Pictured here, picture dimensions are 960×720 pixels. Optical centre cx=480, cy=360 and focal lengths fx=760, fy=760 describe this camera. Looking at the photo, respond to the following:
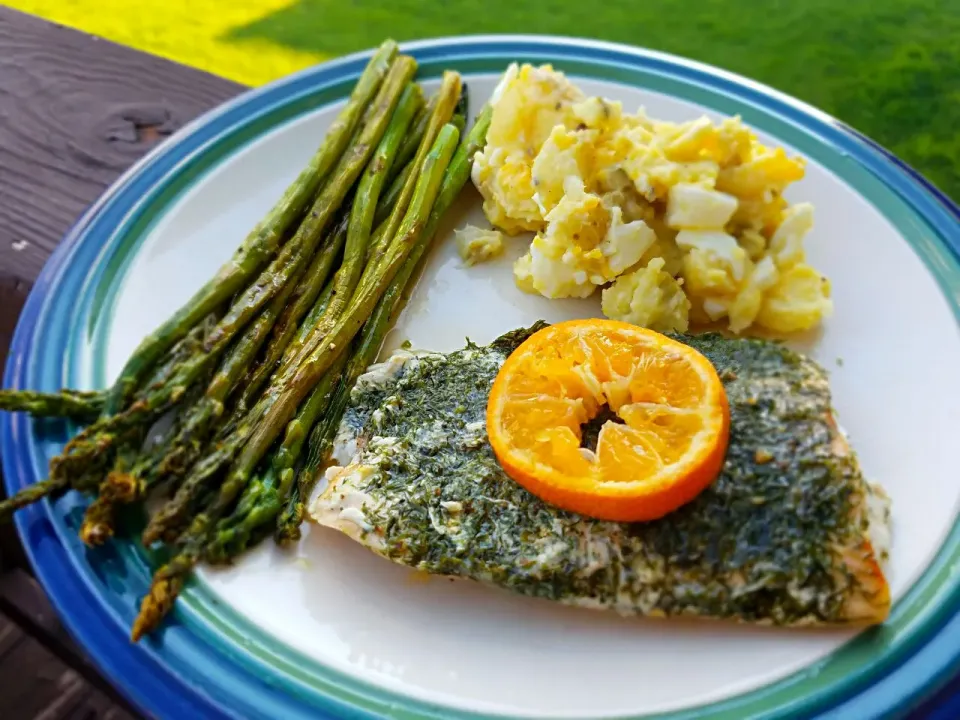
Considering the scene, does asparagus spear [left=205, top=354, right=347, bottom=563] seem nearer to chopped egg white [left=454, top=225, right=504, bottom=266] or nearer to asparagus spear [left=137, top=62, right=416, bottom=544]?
asparagus spear [left=137, top=62, right=416, bottom=544]

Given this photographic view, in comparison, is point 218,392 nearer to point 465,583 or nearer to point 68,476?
point 68,476

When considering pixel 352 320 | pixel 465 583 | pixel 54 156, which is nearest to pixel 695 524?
pixel 465 583

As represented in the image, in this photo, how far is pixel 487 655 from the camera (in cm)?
186

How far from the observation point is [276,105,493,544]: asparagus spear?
2.12m

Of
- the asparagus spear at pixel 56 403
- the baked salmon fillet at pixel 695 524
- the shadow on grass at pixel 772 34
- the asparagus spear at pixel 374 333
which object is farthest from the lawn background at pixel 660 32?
the baked salmon fillet at pixel 695 524

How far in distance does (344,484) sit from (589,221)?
1134 mm

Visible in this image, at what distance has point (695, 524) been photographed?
1.85m

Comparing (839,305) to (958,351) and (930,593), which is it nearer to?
(958,351)

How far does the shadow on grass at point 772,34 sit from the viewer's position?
3668 mm

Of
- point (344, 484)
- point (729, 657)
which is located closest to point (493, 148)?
point (344, 484)

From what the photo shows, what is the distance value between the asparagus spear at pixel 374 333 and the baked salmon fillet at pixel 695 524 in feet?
A: 0.30

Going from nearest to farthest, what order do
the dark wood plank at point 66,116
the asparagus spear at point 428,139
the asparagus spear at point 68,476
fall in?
the asparagus spear at point 68,476 < the asparagus spear at point 428,139 < the dark wood plank at point 66,116

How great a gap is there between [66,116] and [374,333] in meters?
1.87

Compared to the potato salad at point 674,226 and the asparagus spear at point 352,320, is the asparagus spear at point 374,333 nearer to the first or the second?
the asparagus spear at point 352,320
